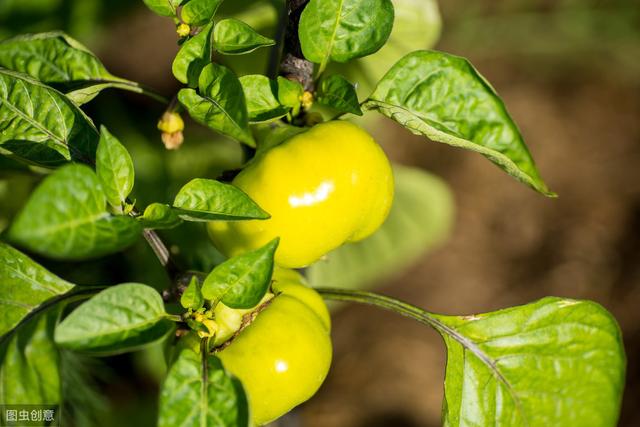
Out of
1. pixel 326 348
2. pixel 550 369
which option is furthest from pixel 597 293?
pixel 326 348

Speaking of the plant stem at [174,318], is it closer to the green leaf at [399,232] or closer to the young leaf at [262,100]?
the young leaf at [262,100]

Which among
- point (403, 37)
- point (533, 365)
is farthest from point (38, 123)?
point (403, 37)

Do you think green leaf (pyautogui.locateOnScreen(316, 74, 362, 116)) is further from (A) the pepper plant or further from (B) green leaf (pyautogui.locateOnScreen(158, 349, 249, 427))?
(B) green leaf (pyautogui.locateOnScreen(158, 349, 249, 427))

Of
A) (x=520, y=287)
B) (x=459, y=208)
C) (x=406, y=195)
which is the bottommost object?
(x=520, y=287)

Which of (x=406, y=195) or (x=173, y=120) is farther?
(x=406, y=195)

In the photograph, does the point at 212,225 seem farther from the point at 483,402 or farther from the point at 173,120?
the point at 483,402

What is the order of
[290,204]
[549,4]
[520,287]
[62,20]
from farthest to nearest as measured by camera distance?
1. [549,4]
2. [520,287]
3. [62,20]
4. [290,204]
